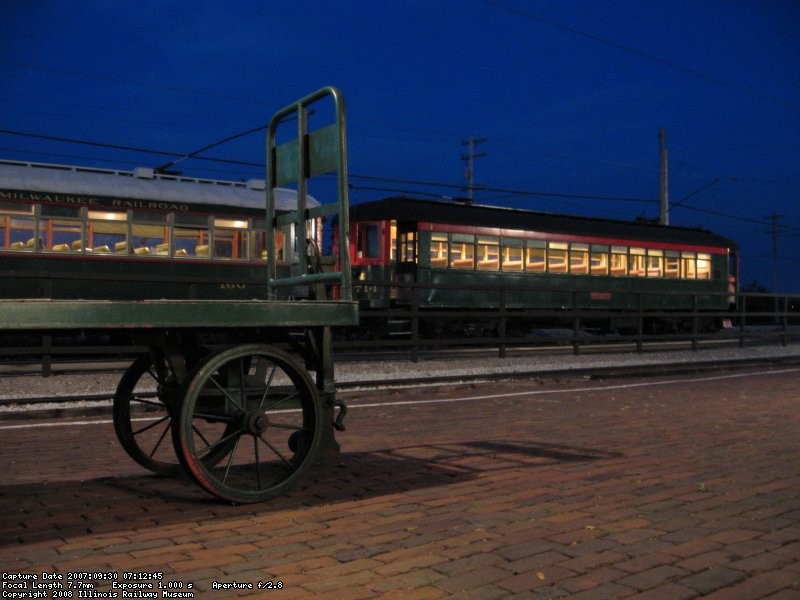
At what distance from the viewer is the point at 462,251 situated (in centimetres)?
2406

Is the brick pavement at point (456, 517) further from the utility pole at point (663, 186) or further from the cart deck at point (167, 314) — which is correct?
the utility pole at point (663, 186)

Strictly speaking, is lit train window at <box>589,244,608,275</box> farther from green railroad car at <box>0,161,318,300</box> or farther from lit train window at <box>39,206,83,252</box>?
lit train window at <box>39,206,83,252</box>

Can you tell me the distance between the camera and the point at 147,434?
743cm

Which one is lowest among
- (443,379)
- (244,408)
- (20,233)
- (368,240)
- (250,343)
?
(443,379)

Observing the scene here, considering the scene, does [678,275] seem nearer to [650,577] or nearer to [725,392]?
[725,392]

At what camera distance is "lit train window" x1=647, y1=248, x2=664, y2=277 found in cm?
2911

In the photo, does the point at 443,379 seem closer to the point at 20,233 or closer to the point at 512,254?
the point at 20,233

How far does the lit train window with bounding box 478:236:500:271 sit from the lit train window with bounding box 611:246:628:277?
5003mm

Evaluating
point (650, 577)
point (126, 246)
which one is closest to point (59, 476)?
point (650, 577)

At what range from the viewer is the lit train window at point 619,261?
27.8 meters

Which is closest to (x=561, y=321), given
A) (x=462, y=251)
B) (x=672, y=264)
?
(x=672, y=264)

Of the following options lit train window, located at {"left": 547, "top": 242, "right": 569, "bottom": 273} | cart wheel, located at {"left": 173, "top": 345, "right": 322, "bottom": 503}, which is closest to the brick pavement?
cart wheel, located at {"left": 173, "top": 345, "right": 322, "bottom": 503}

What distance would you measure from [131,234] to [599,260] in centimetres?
1451

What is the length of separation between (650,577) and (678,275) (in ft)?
92.6
